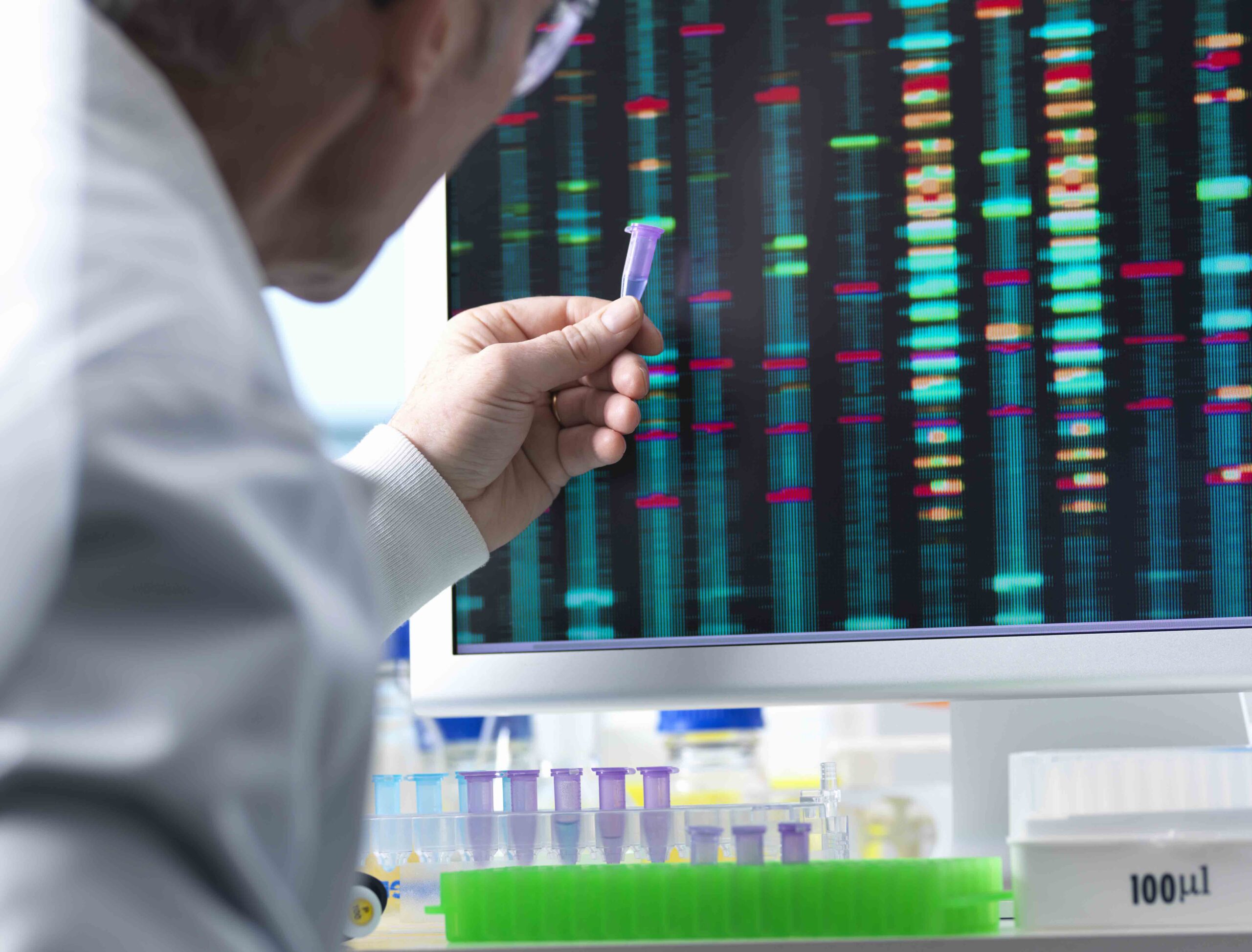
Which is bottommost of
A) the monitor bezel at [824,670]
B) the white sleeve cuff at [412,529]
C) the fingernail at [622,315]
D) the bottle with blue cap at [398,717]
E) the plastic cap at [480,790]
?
the bottle with blue cap at [398,717]

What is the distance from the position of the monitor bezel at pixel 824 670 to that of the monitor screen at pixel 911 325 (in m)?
0.01

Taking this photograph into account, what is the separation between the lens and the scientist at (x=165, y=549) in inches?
9.8

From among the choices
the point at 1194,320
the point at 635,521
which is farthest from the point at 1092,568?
the point at 635,521

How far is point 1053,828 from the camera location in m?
0.70

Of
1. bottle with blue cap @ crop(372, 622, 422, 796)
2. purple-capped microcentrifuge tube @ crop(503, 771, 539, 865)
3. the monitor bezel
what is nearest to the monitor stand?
the monitor bezel

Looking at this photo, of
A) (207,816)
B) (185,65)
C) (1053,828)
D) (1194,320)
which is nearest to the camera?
(207,816)

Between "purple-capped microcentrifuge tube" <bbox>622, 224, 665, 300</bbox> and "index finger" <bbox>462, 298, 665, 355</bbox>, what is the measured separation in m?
0.02

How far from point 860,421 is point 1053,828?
0.31 meters

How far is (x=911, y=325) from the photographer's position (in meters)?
0.82

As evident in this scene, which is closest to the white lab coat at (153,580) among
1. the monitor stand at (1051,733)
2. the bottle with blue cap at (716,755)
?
the bottle with blue cap at (716,755)

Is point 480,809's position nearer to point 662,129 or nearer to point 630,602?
point 630,602

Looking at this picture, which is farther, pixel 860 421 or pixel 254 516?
pixel 860 421

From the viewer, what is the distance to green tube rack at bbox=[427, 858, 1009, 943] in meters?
0.69

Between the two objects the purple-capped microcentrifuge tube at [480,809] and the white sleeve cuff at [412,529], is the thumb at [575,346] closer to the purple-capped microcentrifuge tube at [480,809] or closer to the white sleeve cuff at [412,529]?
the white sleeve cuff at [412,529]
